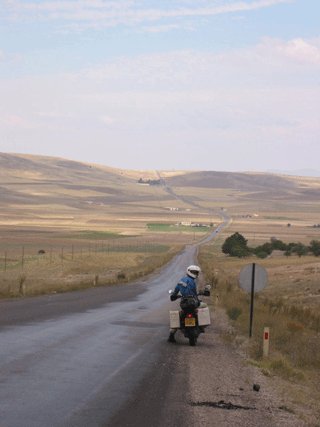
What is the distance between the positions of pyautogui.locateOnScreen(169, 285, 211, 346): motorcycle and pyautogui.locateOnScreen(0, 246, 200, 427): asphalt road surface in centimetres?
60

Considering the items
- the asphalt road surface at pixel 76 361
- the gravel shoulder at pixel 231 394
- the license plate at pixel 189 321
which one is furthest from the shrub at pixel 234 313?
the gravel shoulder at pixel 231 394

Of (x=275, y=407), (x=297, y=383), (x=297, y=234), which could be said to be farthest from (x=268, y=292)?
(x=297, y=234)

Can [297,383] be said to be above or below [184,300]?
below

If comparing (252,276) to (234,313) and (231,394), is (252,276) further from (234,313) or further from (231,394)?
(234,313)

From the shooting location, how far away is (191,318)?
19.2 m

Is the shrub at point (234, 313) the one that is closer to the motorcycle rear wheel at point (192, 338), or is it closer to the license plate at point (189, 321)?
the motorcycle rear wheel at point (192, 338)

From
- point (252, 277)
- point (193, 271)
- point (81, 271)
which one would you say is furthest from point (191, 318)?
point (81, 271)

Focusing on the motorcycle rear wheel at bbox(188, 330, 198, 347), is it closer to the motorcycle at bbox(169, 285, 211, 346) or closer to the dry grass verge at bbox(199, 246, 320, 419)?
the motorcycle at bbox(169, 285, 211, 346)

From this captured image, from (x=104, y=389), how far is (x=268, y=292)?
136 ft

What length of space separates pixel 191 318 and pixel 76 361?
181 inches

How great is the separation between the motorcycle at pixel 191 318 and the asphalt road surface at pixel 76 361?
1.96ft

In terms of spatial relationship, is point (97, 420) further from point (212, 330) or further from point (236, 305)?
point (236, 305)

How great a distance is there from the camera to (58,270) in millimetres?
72625

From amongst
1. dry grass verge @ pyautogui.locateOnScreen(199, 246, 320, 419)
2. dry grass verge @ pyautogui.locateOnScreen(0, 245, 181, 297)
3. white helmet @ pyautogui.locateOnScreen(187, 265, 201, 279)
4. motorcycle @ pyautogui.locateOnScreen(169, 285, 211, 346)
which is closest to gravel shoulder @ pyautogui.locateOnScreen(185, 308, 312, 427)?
dry grass verge @ pyautogui.locateOnScreen(199, 246, 320, 419)
